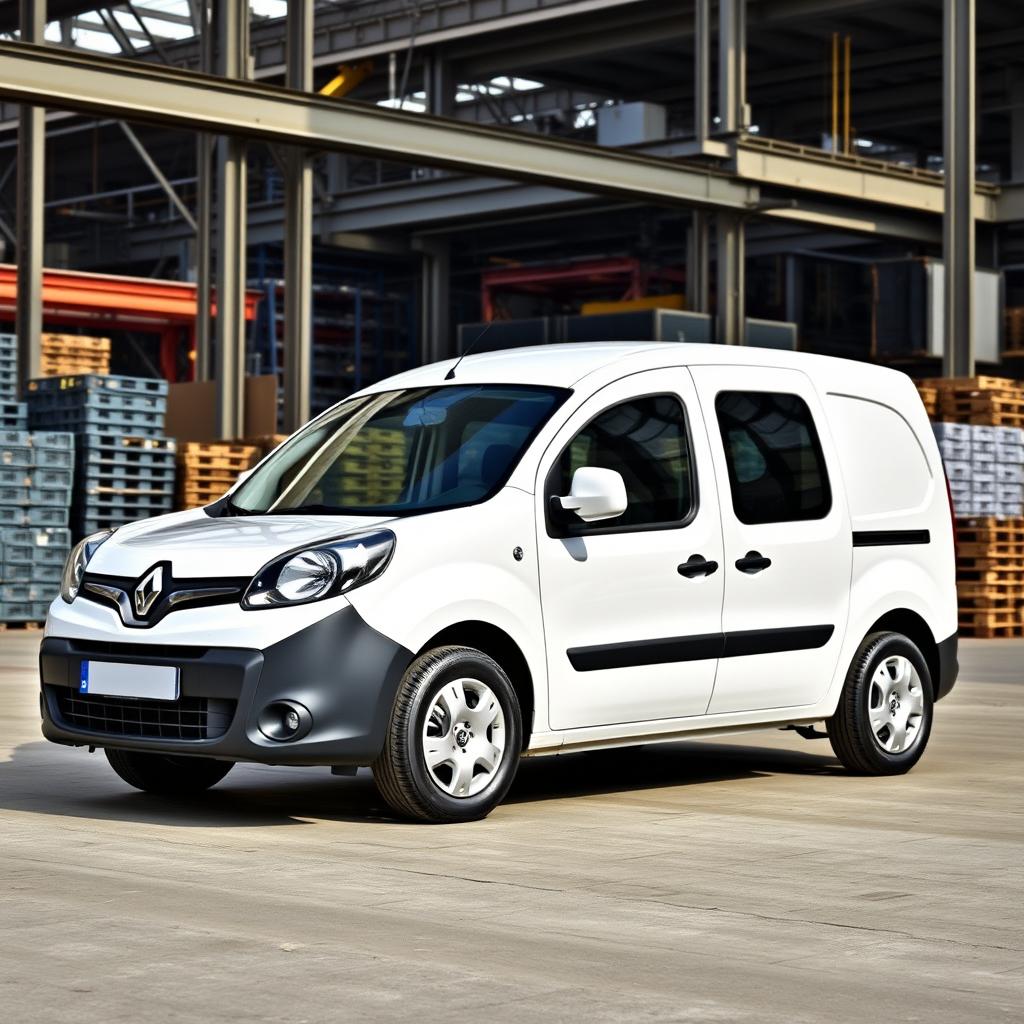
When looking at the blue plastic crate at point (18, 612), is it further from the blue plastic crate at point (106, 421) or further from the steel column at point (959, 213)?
the steel column at point (959, 213)

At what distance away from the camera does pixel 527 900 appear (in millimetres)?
5738

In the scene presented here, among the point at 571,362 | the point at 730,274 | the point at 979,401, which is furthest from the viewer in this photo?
the point at 730,274

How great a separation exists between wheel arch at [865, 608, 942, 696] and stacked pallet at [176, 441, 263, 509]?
613 inches

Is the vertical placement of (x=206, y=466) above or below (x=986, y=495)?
above

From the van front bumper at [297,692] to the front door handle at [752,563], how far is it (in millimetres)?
1784

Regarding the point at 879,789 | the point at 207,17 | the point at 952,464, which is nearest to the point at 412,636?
the point at 879,789

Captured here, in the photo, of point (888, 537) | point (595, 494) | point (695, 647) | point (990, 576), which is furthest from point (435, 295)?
point (595, 494)

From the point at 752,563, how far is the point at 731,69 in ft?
74.2

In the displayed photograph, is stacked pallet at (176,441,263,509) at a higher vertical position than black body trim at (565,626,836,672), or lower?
higher

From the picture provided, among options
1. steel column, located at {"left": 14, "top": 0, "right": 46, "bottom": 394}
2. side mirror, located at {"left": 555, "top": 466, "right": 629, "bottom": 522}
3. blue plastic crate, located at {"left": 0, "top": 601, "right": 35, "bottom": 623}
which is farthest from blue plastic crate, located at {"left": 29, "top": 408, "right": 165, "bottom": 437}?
side mirror, located at {"left": 555, "top": 466, "right": 629, "bottom": 522}

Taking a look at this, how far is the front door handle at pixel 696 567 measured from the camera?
8008 mm

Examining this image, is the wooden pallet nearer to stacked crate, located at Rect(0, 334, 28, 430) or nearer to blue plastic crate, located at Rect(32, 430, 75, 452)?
blue plastic crate, located at Rect(32, 430, 75, 452)

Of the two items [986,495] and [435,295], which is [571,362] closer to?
[986,495]

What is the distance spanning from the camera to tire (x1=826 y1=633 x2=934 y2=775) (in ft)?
29.0
